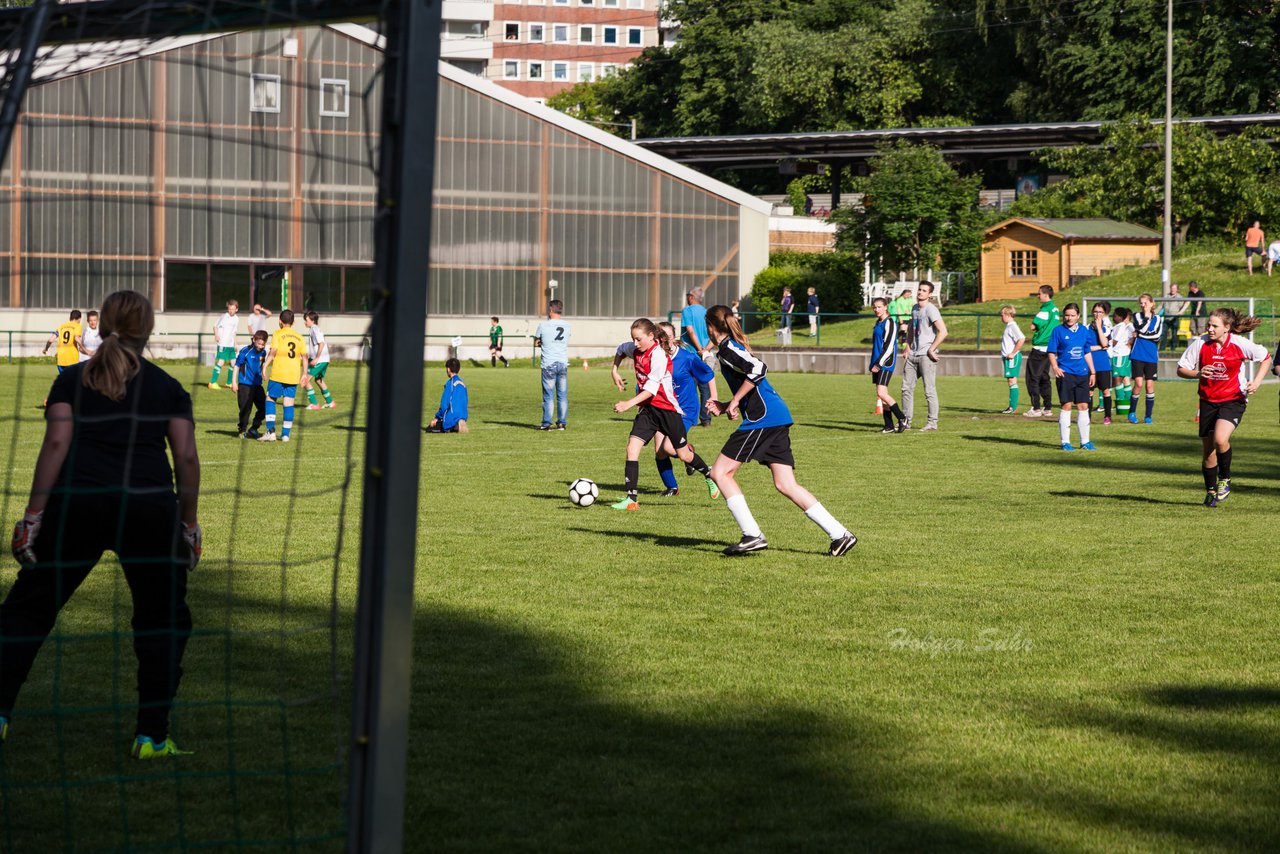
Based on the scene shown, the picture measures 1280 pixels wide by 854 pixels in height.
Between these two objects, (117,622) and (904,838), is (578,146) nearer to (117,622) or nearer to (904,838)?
(117,622)

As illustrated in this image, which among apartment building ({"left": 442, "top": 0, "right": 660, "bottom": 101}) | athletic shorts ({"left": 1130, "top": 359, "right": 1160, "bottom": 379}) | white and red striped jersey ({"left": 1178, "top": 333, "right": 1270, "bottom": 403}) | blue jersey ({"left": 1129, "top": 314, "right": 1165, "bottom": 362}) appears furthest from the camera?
apartment building ({"left": 442, "top": 0, "right": 660, "bottom": 101})

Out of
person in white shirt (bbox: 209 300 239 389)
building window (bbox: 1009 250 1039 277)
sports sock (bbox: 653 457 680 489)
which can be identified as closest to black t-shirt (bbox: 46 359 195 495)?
sports sock (bbox: 653 457 680 489)

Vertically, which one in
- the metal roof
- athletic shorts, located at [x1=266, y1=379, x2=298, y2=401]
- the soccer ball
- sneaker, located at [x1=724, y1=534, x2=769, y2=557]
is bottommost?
sneaker, located at [x1=724, y1=534, x2=769, y2=557]

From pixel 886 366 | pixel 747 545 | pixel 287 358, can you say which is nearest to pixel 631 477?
pixel 747 545

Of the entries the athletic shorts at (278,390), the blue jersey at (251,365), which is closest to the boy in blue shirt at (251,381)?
the blue jersey at (251,365)

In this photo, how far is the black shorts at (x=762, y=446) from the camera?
10.4 m

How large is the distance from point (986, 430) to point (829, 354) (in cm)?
1859

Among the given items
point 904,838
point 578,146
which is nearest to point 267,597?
point 904,838

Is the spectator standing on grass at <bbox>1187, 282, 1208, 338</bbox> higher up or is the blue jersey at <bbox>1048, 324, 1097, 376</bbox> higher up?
the spectator standing on grass at <bbox>1187, 282, 1208, 338</bbox>

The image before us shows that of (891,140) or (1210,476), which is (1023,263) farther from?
(1210,476)

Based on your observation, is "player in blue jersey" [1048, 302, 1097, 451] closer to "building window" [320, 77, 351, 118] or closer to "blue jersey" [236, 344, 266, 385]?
"blue jersey" [236, 344, 266, 385]

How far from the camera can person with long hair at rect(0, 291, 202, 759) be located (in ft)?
18.2

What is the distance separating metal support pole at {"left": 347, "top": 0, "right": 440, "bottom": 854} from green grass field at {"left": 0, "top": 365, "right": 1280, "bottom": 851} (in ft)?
2.32

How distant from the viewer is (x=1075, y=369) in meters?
19.0
